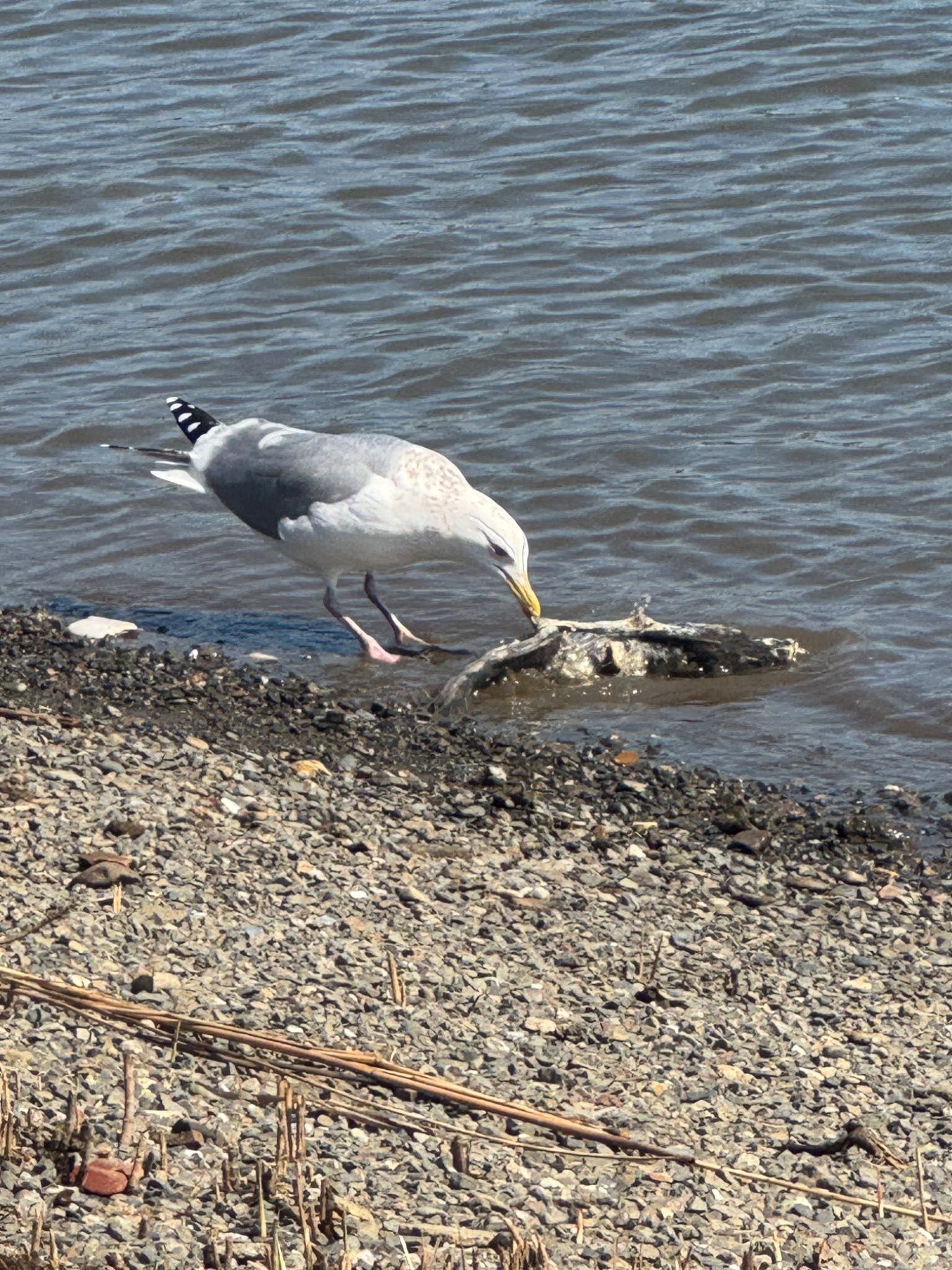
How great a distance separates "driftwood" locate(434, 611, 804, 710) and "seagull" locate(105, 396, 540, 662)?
17 cm

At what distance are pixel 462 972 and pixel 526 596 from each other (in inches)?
113

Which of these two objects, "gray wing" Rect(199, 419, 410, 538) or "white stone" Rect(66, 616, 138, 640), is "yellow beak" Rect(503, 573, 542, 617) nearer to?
"gray wing" Rect(199, 419, 410, 538)

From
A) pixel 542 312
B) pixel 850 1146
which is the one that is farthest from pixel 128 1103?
pixel 542 312

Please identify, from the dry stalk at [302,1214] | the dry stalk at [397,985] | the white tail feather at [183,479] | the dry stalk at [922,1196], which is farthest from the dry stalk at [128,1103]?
the white tail feather at [183,479]

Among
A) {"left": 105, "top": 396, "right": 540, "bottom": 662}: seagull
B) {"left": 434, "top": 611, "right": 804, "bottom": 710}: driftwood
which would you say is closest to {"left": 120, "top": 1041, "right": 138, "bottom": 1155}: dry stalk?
{"left": 434, "top": 611, "right": 804, "bottom": 710}: driftwood

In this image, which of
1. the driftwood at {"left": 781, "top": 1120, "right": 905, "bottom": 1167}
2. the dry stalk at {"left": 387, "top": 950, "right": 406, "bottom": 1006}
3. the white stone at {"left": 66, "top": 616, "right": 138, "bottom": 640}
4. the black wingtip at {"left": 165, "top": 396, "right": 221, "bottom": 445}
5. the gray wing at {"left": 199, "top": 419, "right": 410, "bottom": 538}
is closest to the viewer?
the driftwood at {"left": 781, "top": 1120, "right": 905, "bottom": 1167}

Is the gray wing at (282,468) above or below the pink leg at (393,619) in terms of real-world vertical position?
above

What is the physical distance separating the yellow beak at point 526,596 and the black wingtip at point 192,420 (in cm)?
181

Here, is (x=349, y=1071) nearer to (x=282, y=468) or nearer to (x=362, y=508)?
(x=362, y=508)

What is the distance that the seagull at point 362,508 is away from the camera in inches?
287

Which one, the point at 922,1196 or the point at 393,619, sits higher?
the point at 922,1196

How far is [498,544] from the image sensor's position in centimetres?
728

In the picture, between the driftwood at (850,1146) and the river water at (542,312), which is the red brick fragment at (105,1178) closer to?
the driftwood at (850,1146)

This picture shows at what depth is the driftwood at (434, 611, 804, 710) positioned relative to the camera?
23.9 feet
